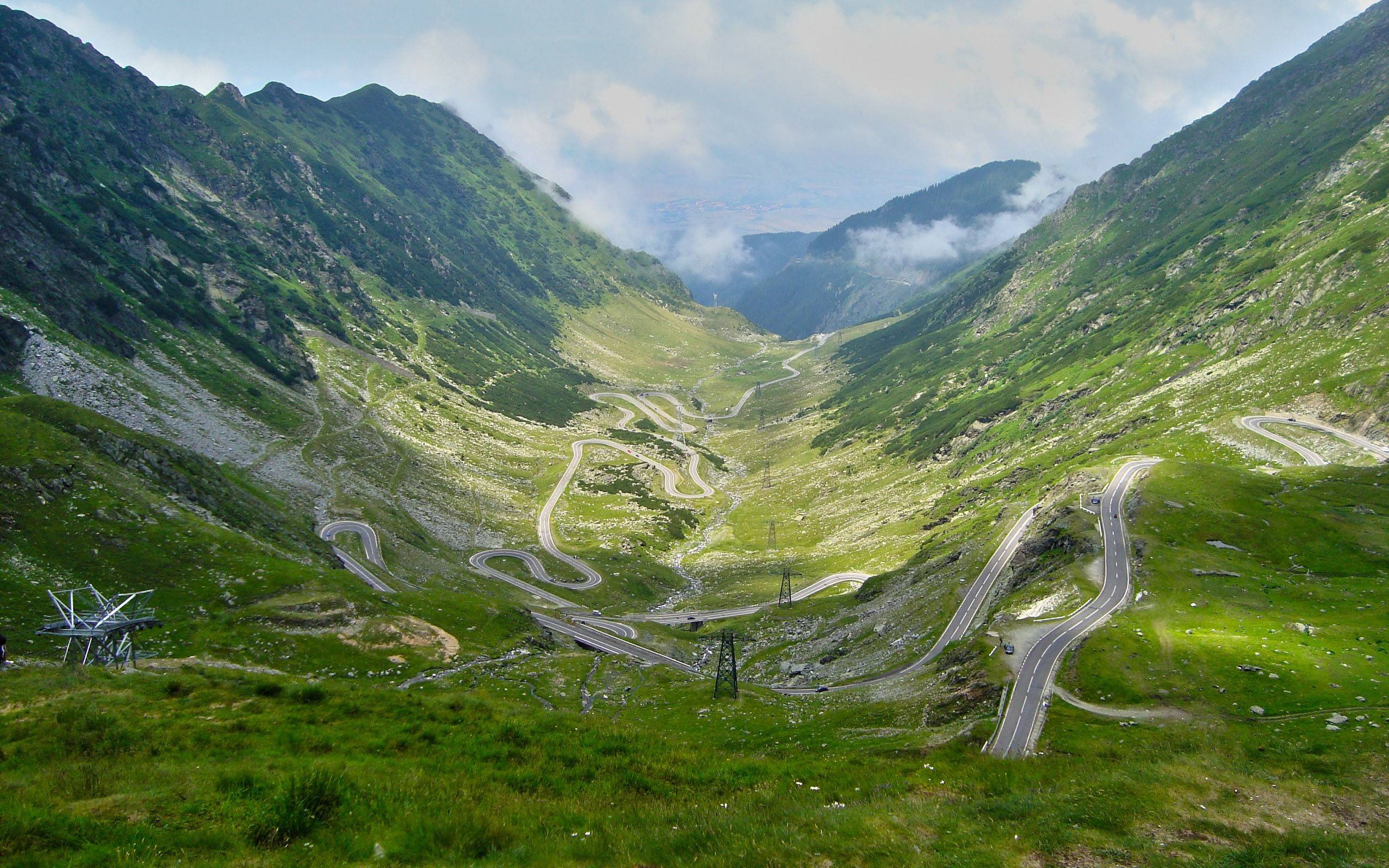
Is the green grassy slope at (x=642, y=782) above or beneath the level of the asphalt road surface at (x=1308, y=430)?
beneath

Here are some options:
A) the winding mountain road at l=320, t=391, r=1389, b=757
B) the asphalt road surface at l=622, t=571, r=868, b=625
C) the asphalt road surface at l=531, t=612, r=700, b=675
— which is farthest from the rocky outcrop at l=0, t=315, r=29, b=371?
the asphalt road surface at l=622, t=571, r=868, b=625

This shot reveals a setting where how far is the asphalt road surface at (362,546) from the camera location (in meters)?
89.2

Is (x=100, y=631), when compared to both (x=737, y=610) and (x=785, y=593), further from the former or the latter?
(x=785, y=593)

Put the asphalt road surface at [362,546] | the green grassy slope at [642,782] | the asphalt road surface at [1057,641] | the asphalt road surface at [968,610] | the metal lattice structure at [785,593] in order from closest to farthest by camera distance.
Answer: the green grassy slope at [642,782], the asphalt road surface at [1057,641], the asphalt road surface at [968,610], the asphalt road surface at [362,546], the metal lattice structure at [785,593]

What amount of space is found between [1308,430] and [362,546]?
157167 mm

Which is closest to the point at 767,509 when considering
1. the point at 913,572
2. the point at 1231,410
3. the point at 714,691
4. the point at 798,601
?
the point at 798,601

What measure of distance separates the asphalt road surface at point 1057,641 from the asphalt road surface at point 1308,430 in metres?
38.3

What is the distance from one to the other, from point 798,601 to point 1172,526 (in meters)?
54.0

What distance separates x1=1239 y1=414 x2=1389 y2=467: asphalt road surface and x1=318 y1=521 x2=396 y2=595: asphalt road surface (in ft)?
463

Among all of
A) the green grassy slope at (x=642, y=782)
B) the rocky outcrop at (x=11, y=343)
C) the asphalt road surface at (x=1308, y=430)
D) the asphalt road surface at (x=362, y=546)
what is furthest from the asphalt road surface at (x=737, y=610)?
the rocky outcrop at (x=11, y=343)

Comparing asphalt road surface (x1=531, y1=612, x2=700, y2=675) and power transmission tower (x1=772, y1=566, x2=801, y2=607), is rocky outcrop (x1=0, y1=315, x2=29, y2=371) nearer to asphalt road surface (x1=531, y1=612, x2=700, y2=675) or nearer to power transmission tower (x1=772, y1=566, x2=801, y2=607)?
asphalt road surface (x1=531, y1=612, x2=700, y2=675)

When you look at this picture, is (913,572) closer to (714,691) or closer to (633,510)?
(714,691)

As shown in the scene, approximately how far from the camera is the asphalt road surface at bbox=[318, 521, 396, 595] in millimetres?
89250

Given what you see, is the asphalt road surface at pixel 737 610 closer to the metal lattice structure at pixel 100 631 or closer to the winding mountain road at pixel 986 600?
the winding mountain road at pixel 986 600
